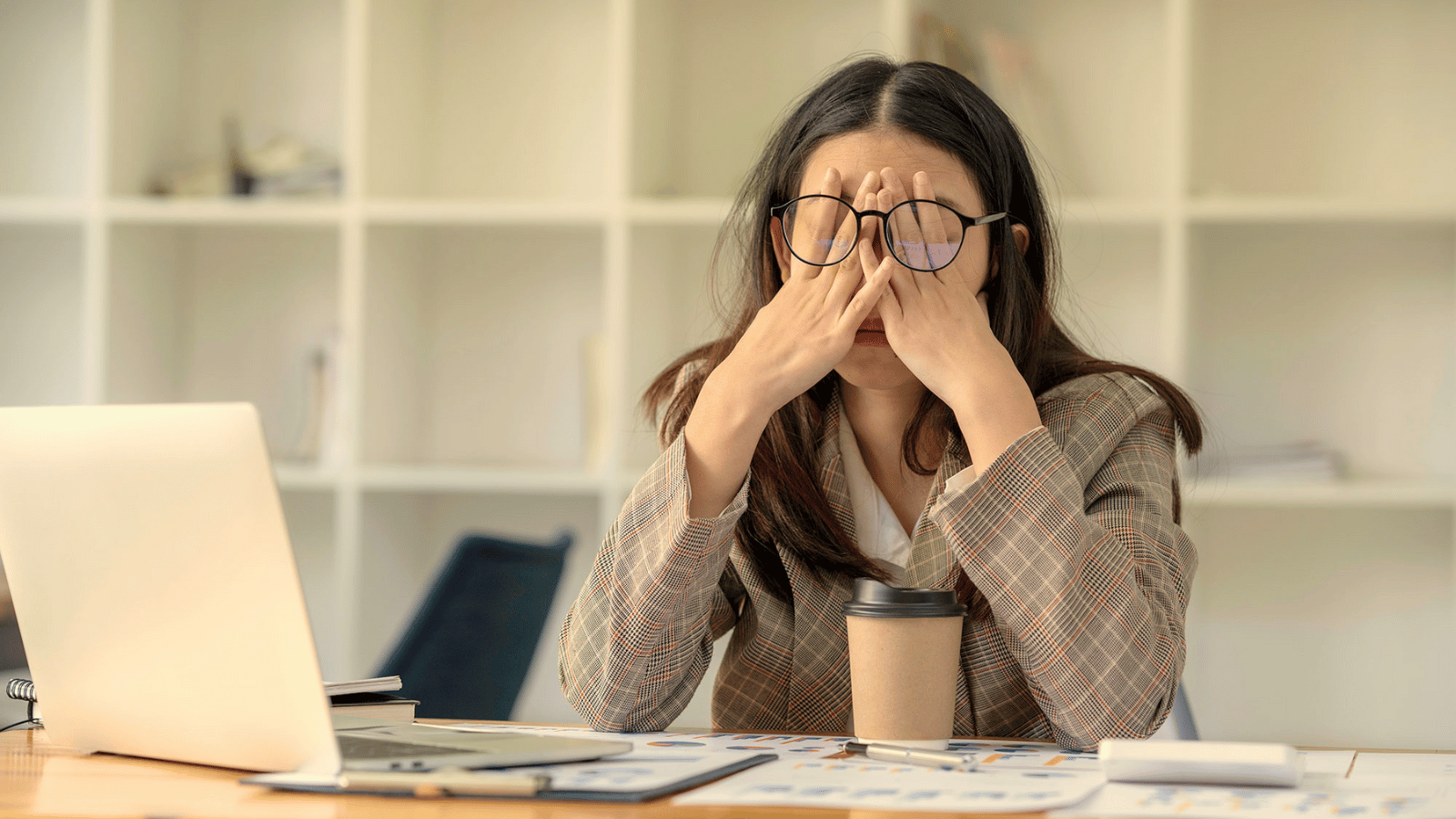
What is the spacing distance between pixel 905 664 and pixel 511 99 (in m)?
2.16

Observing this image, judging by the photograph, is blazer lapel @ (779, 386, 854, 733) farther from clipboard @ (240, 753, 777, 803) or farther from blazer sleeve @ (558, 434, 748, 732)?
clipboard @ (240, 753, 777, 803)

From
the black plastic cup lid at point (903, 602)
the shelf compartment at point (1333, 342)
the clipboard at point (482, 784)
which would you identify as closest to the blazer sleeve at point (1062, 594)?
the black plastic cup lid at point (903, 602)

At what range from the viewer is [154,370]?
264 cm

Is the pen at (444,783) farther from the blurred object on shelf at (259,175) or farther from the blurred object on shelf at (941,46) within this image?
the blurred object on shelf at (259,175)

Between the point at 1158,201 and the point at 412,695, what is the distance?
1520 millimetres

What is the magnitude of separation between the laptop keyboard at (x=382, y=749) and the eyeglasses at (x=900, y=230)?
0.59 m

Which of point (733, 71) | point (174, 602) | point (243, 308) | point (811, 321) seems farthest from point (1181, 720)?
→ point (243, 308)

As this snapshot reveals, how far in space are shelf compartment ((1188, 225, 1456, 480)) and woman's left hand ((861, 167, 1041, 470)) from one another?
4.84 feet

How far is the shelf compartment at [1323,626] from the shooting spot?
2457 millimetres

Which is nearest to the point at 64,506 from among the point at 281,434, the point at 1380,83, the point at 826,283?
the point at 826,283

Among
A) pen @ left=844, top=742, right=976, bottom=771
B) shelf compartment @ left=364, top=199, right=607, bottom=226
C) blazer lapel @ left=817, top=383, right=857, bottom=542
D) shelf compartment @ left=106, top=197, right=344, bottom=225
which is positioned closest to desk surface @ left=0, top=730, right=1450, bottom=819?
pen @ left=844, top=742, right=976, bottom=771

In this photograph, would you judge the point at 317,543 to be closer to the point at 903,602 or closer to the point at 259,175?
the point at 259,175

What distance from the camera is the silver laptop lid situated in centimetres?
62

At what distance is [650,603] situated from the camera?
1.01 metres
